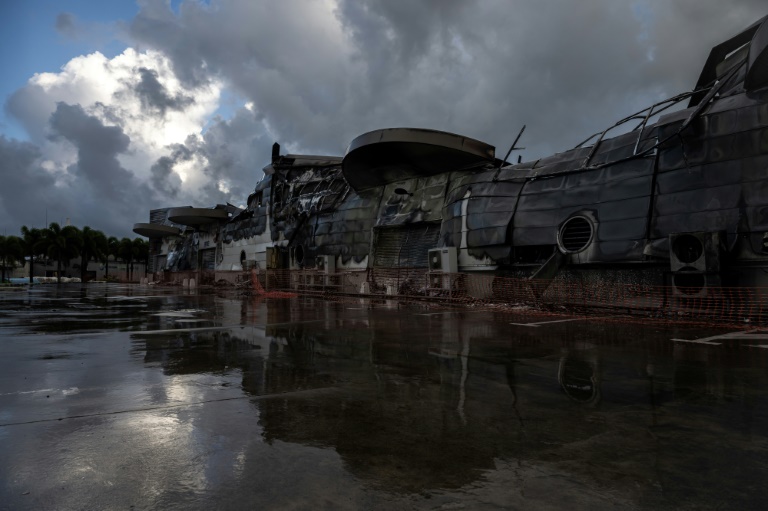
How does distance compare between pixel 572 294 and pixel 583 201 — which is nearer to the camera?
pixel 572 294

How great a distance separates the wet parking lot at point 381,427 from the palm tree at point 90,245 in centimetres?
8064

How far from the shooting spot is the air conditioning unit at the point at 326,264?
30086 mm

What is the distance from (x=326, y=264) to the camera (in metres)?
30.1

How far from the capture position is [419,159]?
2641 centimetres

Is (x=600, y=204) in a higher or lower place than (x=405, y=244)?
higher

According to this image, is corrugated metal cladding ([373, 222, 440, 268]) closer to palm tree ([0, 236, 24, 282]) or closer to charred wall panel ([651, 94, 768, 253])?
charred wall panel ([651, 94, 768, 253])

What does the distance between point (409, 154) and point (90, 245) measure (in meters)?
72.4

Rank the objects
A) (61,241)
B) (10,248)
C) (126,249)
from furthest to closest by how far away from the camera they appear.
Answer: (126,249), (10,248), (61,241)

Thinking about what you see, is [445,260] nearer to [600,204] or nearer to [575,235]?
[575,235]

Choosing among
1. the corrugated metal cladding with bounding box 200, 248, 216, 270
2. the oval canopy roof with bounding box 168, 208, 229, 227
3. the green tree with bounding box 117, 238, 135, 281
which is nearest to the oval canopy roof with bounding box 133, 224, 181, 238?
the corrugated metal cladding with bounding box 200, 248, 216, 270

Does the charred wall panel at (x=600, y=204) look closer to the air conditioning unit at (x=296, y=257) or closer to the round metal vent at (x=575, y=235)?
the round metal vent at (x=575, y=235)

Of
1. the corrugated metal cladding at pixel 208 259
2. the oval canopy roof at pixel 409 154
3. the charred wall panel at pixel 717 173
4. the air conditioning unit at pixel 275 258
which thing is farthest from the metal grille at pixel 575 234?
the corrugated metal cladding at pixel 208 259

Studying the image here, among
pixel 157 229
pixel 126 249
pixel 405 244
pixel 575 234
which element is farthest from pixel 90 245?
pixel 575 234

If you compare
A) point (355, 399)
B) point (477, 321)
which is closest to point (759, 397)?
point (355, 399)
